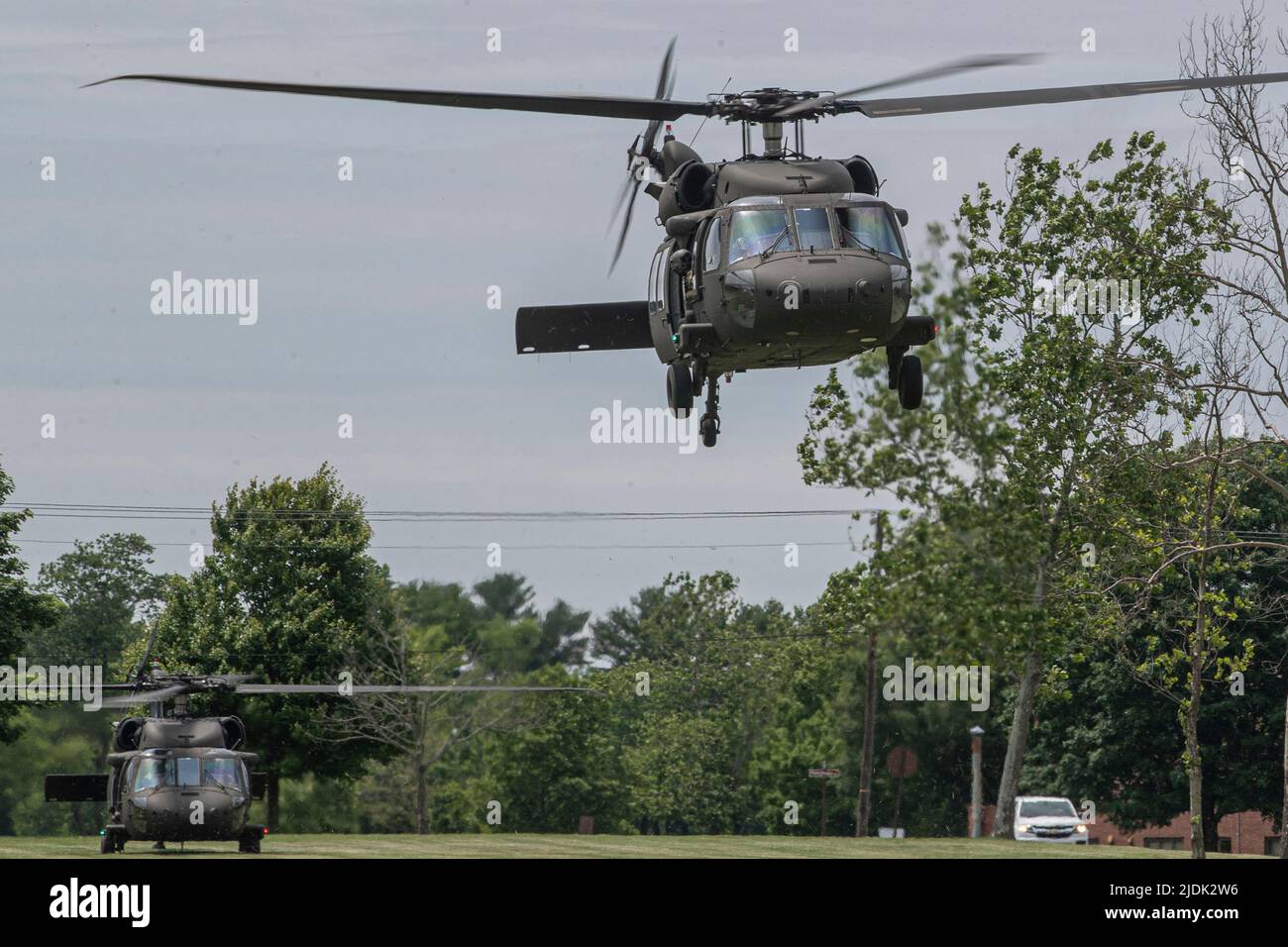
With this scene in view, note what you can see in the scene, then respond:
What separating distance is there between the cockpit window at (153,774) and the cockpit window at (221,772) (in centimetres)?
68

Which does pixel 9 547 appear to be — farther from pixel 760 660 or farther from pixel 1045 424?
pixel 760 660

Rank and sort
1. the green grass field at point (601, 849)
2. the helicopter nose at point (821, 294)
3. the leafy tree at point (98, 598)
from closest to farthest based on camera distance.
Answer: the helicopter nose at point (821, 294), the green grass field at point (601, 849), the leafy tree at point (98, 598)

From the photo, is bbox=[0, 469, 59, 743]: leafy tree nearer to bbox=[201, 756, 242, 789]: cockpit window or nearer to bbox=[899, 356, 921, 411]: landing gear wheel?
bbox=[201, 756, 242, 789]: cockpit window

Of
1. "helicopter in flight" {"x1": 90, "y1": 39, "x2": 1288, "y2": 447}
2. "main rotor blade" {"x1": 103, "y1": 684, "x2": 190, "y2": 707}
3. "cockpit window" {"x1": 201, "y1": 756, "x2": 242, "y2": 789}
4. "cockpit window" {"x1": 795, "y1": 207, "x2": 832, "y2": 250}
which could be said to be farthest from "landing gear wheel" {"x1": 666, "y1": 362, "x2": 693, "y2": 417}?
"cockpit window" {"x1": 201, "y1": 756, "x2": 242, "y2": 789}

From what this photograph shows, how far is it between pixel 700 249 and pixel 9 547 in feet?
120

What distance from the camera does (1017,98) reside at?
20953 millimetres

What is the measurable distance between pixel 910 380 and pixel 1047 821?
31742 mm

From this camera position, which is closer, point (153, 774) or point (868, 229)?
point (868, 229)

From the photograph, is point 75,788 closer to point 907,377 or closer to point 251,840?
point 251,840

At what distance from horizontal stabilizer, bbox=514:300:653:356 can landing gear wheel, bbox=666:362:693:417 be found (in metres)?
1.24

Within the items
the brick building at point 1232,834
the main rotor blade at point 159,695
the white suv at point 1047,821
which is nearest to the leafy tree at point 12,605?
the main rotor blade at point 159,695

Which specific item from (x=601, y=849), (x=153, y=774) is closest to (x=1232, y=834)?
(x=601, y=849)

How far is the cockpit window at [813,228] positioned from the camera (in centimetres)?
2112

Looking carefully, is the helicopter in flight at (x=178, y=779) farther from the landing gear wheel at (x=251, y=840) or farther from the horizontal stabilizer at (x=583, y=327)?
the horizontal stabilizer at (x=583, y=327)
